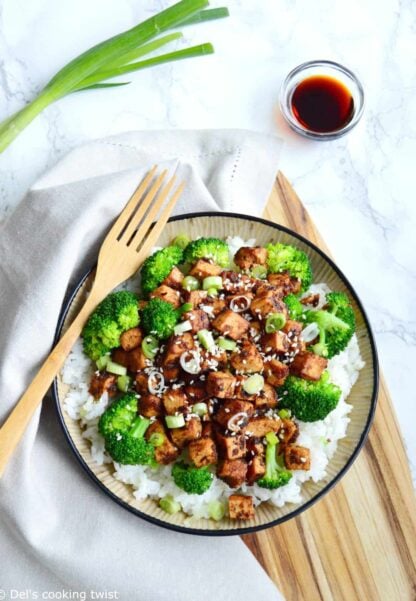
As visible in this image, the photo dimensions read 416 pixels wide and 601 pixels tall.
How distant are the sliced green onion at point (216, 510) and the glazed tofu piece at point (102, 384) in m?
0.72

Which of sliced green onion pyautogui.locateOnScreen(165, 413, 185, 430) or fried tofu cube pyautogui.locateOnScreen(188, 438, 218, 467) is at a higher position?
sliced green onion pyautogui.locateOnScreen(165, 413, 185, 430)

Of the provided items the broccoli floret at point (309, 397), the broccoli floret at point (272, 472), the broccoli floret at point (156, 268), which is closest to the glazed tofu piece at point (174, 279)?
the broccoli floret at point (156, 268)

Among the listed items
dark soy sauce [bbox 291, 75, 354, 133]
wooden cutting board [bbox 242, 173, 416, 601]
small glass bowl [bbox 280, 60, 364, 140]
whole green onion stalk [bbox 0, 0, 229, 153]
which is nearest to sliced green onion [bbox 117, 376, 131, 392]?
wooden cutting board [bbox 242, 173, 416, 601]

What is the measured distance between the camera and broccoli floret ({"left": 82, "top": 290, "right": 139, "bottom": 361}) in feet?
11.8

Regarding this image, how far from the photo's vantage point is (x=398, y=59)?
4656 millimetres

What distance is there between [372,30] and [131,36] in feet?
4.98

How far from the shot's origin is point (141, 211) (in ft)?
12.7

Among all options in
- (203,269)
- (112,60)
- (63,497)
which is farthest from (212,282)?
(112,60)

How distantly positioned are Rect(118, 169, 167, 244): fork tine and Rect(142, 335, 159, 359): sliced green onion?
527mm

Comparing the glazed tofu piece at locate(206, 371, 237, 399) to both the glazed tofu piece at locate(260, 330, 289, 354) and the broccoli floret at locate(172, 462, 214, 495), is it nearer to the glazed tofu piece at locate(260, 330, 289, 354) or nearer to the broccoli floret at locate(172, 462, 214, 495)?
the glazed tofu piece at locate(260, 330, 289, 354)

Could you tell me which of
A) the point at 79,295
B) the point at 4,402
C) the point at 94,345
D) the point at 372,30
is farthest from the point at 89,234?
the point at 372,30

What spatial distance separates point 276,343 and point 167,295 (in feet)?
1.88

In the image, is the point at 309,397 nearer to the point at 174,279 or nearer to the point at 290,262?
the point at 290,262

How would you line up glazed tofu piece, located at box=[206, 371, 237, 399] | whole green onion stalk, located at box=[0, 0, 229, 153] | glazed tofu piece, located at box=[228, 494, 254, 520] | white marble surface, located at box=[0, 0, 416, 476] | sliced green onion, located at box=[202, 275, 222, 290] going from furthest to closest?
white marble surface, located at box=[0, 0, 416, 476]
whole green onion stalk, located at box=[0, 0, 229, 153]
sliced green onion, located at box=[202, 275, 222, 290]
glazed tofu piece, located at box=[228, 494, 254, 520]
glazed tofu piece, located at box=[206, 371, 237, 399]
